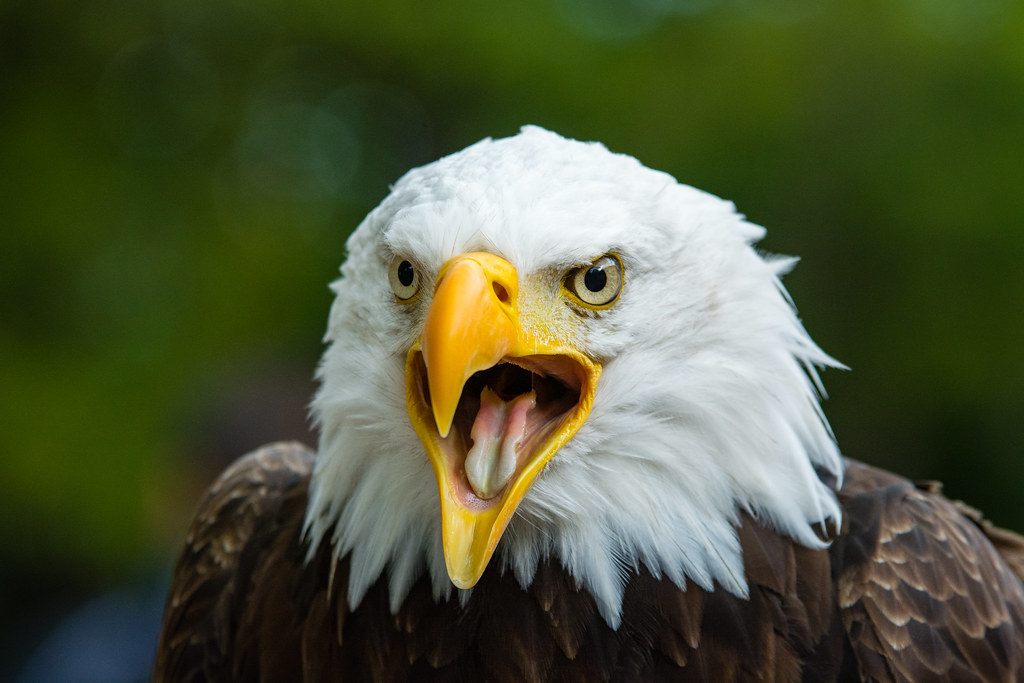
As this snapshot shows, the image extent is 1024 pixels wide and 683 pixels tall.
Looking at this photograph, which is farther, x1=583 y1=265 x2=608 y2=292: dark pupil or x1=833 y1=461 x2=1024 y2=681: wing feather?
x1=833 y1=461 x2=1024 y2=681: wing feather

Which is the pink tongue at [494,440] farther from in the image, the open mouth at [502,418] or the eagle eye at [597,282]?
the eagle eye at [597,282]

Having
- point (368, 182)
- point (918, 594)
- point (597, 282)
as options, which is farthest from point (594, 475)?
point (368, 182)

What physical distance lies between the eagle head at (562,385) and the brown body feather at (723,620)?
1.4 inches

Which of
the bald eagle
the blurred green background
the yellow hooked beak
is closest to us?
the yellow hooked beak

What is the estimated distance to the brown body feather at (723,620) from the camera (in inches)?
47.7

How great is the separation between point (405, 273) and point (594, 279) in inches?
9.6

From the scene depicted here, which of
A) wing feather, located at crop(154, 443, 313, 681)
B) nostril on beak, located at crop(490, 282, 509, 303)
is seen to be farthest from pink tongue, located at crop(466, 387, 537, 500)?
wing feather, located at crop(154, 443, 313, 681)

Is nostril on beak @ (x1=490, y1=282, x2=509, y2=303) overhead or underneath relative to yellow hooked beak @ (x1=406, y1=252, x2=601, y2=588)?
overhead

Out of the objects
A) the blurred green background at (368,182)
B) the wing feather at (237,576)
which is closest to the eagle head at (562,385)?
the wing feather at (237,576)

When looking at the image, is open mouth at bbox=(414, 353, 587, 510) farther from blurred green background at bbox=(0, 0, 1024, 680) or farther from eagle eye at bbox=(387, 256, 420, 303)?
blurred green background at bbox=(0, 0, 1024, 680)

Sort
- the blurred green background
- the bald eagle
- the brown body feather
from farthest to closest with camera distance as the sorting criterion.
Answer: the blurred green background < the brown body feather < the bald eagle

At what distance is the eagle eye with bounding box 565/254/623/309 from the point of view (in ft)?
3.72

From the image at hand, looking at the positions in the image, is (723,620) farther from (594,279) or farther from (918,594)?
(594,279)

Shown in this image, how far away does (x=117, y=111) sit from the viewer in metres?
3.49
